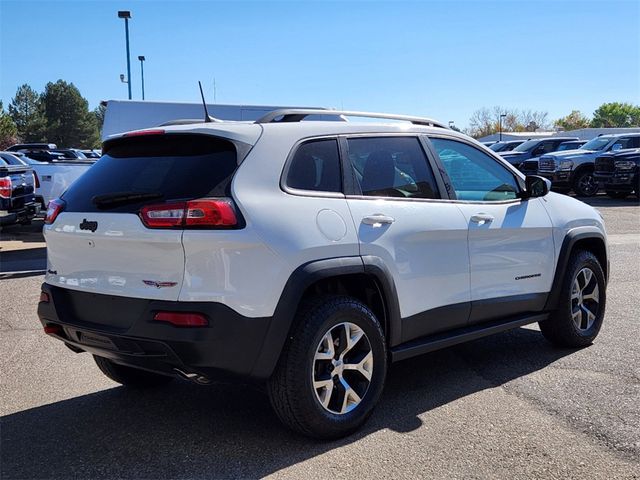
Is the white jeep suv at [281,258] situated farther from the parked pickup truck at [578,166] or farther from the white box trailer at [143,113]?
the parked pickup truck at [578,166]

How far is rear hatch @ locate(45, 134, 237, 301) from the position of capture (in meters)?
3.40

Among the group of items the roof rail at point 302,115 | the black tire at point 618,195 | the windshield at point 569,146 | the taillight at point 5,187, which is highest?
the roof rail at point 302,115

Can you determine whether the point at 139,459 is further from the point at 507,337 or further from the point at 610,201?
the point at 610,201

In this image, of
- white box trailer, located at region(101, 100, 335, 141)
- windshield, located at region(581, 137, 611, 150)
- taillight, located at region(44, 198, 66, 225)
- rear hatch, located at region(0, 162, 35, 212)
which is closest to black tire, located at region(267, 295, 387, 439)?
taillight, located at region(44, 198, 66, 225)

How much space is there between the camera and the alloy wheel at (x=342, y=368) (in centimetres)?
371

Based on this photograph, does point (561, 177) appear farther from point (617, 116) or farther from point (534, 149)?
point (617, 116)

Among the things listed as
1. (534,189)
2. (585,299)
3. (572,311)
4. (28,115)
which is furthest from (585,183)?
(28,115)

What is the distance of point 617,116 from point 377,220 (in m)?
139

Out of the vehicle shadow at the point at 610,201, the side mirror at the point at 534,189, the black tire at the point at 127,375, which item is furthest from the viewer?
the vehicle shadow at the point at 610,201

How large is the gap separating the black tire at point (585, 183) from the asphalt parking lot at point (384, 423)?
56.5ft

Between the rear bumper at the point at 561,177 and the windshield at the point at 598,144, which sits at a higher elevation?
the windshield at the point at 598,144

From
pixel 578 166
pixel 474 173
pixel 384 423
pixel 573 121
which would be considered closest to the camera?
pixel 384 423

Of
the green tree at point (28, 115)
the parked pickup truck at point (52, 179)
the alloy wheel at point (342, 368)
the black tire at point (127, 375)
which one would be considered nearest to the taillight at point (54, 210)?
the black tire at point (127, 375)

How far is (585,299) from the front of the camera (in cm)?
565
